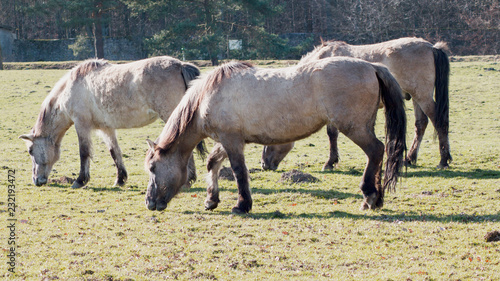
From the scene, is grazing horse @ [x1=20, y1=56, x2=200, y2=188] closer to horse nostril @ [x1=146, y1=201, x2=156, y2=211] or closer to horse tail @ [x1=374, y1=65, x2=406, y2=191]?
horse nostril @ [x1=146, y1=201, x2=156, y2=211]

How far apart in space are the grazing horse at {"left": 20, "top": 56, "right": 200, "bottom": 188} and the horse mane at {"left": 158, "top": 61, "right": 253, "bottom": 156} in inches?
54.7

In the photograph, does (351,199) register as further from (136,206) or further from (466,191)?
(136,206)

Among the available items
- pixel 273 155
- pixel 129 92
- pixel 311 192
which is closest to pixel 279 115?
pixel 311 192

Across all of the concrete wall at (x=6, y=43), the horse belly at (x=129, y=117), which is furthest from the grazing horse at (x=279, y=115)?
the concrete wall at (x=6, y=43)

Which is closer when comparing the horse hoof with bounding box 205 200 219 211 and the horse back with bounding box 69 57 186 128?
the horse hoof with bounding box 205 200 219 211

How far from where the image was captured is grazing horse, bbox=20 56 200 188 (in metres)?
8.11

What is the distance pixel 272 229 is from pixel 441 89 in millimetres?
5180

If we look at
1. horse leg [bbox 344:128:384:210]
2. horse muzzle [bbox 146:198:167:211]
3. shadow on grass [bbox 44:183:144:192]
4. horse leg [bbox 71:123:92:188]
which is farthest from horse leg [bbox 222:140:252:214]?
horse leg [bbox 71:123:92:188]

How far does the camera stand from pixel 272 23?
126ft

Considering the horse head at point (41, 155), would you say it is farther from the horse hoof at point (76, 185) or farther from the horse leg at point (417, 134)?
the horse leg at point (417, 134)

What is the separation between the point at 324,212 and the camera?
21.0ft

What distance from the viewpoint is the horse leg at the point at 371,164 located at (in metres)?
6.05

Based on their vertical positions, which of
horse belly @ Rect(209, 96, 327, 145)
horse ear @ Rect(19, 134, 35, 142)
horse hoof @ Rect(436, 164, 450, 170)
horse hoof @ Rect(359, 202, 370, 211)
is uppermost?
horse belly @ Rect(209, 96, 327, 145)

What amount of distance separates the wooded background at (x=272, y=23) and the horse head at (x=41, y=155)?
17953mm
